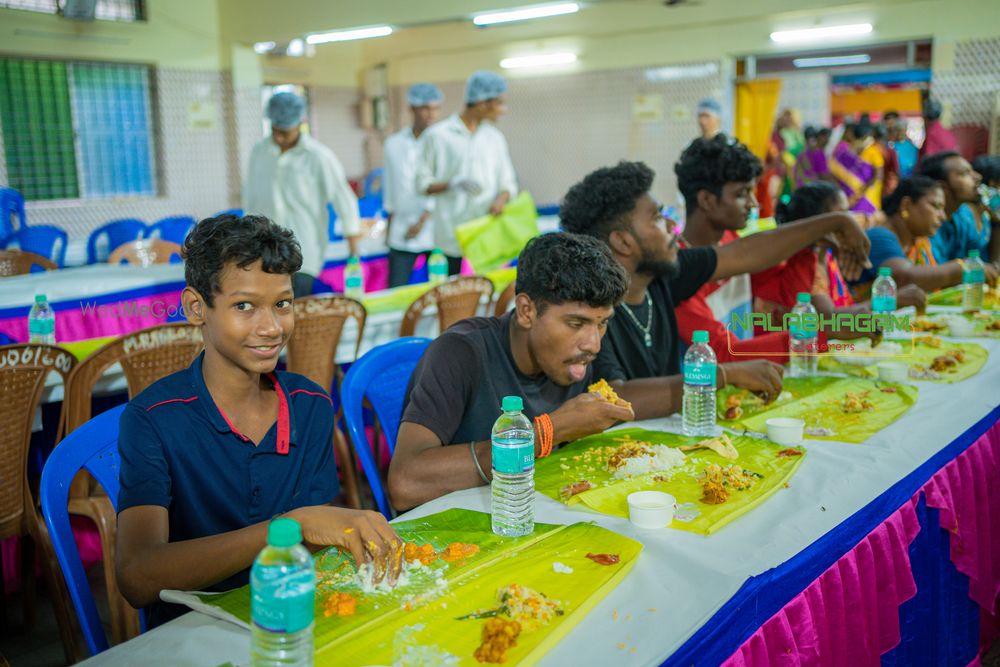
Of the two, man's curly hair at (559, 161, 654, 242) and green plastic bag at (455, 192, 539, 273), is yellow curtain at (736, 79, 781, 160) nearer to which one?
green plastic bag at (455, 192, 539, 273)

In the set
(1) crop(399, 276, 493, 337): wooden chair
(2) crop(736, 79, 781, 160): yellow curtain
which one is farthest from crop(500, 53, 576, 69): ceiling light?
(1) crop(399, 276, 493, 337): wooden chair

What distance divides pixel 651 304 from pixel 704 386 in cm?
64

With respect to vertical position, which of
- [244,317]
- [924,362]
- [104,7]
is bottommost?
[924,362]

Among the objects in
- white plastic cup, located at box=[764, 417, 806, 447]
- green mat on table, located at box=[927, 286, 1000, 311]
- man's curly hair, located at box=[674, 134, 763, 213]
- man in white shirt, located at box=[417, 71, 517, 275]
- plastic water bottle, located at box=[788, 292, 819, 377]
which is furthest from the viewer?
man in white shirt, located at box=[417, 71, 517, 275]

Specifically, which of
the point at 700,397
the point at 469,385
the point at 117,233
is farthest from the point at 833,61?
the point at 469,385

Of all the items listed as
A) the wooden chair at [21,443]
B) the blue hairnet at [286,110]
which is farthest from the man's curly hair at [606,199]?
the blue hairnet at [286,110]

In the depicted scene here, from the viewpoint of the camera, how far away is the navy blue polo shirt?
1765 mm

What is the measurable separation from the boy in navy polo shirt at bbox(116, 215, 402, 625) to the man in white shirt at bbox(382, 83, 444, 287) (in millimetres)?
4734

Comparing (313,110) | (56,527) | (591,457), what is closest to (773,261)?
(591,457)

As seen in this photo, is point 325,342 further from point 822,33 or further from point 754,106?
point 754,106

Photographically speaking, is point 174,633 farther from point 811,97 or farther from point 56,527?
point 811,97

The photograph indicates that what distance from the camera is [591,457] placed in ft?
7.66

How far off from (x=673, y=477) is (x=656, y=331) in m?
1.13

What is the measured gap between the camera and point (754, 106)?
33.8 feet
